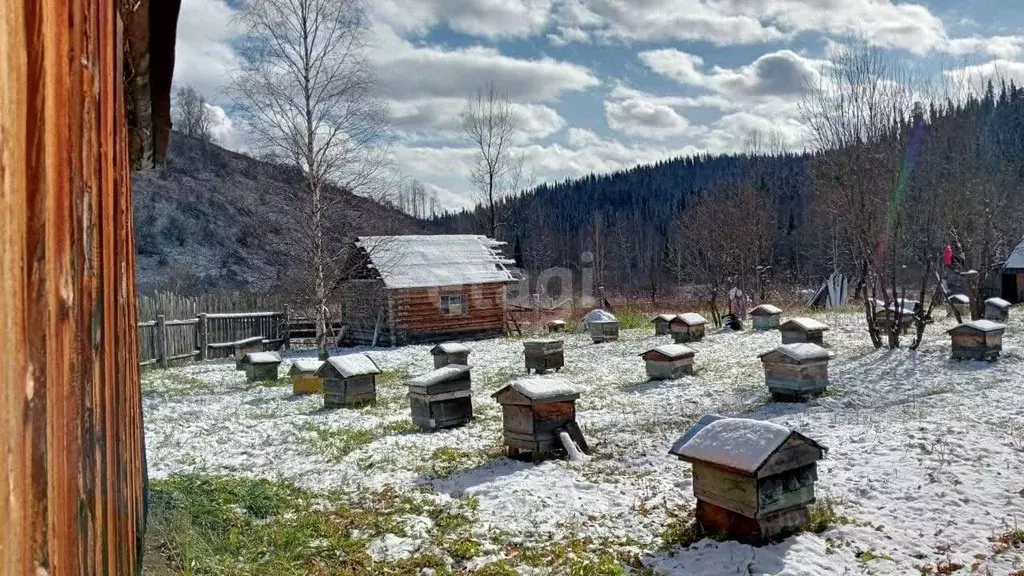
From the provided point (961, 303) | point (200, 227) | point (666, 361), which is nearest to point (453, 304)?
point (666, 361)

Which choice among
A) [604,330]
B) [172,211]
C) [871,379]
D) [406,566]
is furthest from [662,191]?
[406,566]

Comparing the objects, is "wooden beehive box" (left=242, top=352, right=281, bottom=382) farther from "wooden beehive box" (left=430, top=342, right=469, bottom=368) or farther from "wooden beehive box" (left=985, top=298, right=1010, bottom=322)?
"wooden beehive box" (left=985, top=298, right=1010, bottom=322)

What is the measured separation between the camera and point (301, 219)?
703 inches

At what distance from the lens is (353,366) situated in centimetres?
1177

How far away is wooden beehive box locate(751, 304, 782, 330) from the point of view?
68.7ft

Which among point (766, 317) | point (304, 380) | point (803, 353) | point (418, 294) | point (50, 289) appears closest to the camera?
point (50, 289)

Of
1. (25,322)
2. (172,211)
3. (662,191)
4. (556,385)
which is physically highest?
(662,191)

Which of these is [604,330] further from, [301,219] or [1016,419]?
[1016,419]

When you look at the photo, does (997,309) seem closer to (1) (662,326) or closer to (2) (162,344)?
(1) (662,326)

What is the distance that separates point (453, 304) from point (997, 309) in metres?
17.2

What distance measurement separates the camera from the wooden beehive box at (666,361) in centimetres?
1330

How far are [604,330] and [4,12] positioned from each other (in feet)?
65.9

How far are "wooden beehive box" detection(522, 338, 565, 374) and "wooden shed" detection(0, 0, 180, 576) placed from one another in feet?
44.2

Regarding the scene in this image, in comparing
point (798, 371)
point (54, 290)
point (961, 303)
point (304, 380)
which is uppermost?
point (54, 290)
